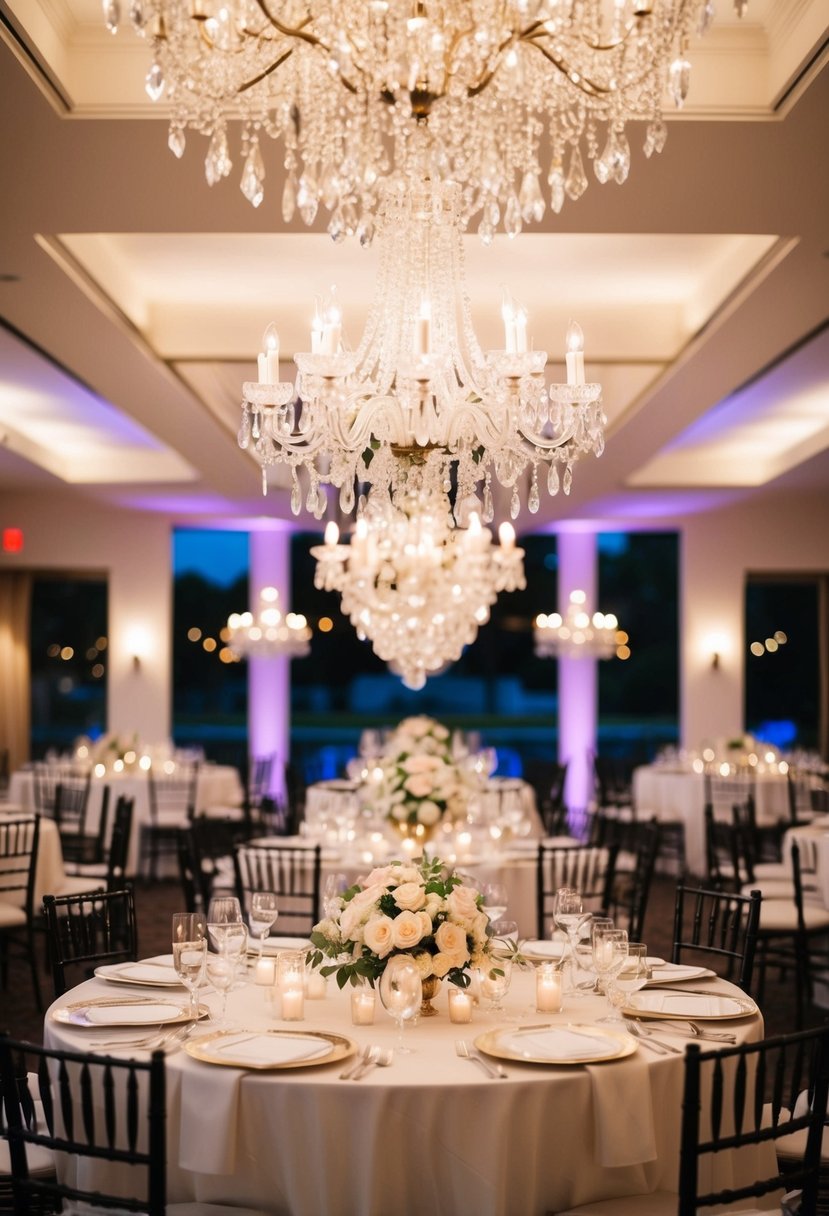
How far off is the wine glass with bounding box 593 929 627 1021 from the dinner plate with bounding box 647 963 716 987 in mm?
498

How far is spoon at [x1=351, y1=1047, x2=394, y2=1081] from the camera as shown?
3.03 meters

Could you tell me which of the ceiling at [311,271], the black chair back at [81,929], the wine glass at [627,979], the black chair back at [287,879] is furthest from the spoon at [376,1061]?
the ceiling at [311,271]

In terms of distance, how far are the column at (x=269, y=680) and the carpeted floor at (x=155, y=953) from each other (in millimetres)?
3883

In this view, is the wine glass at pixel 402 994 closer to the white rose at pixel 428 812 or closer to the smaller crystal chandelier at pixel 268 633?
the white rose at pixel 428 812

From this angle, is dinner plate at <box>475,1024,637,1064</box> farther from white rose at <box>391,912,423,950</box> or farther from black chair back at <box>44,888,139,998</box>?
black chair back at <box>44,888,139,998</box>

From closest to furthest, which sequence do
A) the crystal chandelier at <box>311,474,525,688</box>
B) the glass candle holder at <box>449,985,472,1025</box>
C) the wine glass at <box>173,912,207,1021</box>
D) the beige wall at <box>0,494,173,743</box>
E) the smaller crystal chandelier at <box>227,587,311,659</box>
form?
the wine glass at <box>173,912,207,1021</box> → the glass candle holder at <box>449,985,472,1025</box> → the crystal chandelier at <box>311,474,525,688</box> → the smaller crystal chandelier at <box>227,587,311,659</box> → the beige wall at <box>0,494,173,743</box>

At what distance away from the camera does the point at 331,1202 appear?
299 cm

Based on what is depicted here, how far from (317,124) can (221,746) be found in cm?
1247

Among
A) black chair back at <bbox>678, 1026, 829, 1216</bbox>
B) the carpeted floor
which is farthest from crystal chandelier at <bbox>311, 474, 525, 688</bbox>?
black chair back at <bbox>678, 1026, 829, 1216</bbox>

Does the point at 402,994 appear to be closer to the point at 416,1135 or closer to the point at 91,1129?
the point at 416,1135

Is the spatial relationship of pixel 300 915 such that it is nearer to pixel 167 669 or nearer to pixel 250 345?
pixel 250 345

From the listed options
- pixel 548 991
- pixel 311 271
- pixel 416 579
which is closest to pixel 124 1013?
pixel 548 991

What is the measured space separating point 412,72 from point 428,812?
188 inches

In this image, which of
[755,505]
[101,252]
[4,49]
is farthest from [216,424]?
[755,505]
